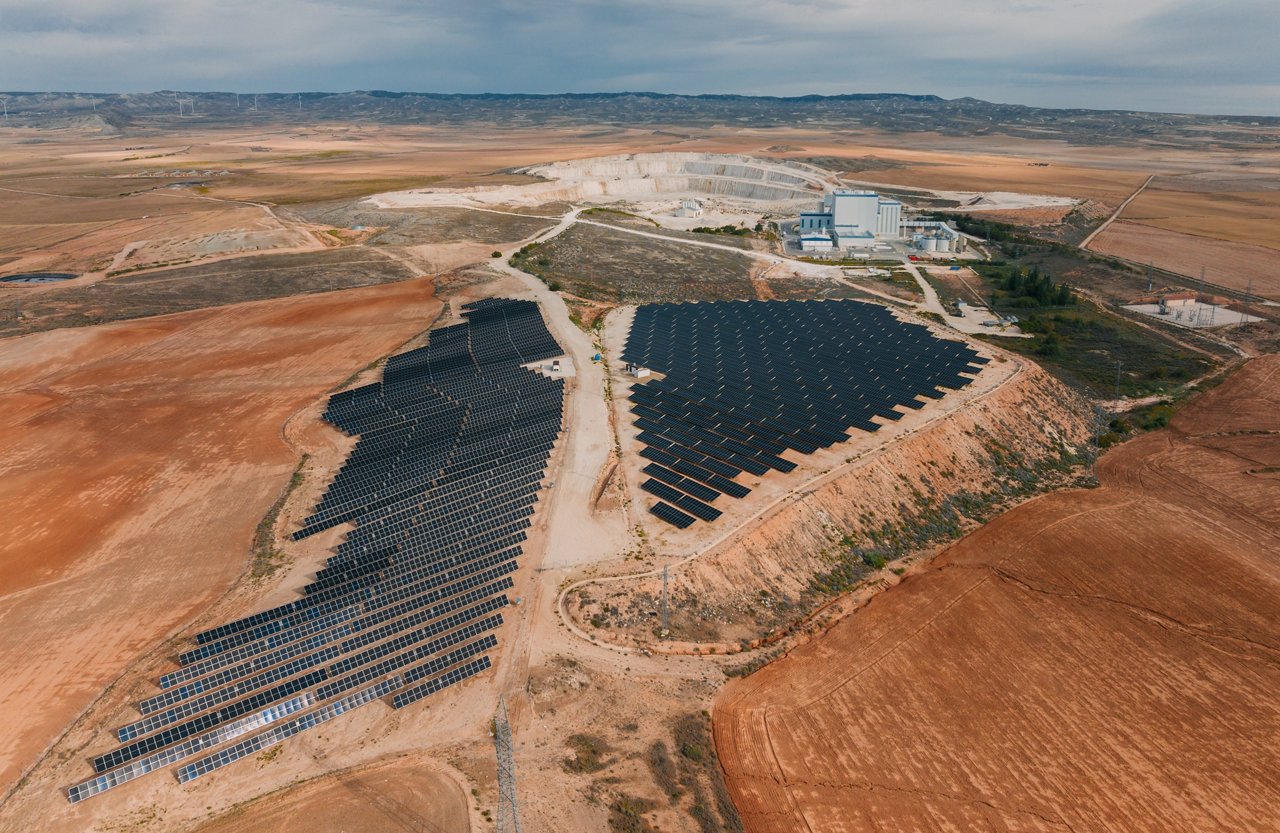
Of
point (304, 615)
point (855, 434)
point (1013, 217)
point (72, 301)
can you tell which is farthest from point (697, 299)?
point (1013, 217)

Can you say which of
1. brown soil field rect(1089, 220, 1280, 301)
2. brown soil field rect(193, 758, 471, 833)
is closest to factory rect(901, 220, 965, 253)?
brown soil field rect(1089, 220, 1280, 301)

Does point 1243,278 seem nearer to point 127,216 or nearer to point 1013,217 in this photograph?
point 1013,217

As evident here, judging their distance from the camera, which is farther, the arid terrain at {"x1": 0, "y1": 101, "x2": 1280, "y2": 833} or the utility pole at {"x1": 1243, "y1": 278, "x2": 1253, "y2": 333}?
the utility pole at {"x1": 1243, "y1": 278, "x2": 1253, "y2": 333}

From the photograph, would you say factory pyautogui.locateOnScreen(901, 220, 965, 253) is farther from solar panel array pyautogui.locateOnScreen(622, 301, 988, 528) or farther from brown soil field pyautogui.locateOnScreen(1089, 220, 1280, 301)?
solar panel array pyautogui.locateOnScreen(622, 301, 988, 528)

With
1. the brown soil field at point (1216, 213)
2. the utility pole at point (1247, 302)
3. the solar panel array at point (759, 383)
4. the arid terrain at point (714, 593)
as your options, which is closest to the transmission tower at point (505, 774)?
the arid terrain at point (714, 593)

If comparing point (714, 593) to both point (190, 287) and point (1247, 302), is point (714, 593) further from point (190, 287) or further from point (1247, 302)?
point (1247, 302)

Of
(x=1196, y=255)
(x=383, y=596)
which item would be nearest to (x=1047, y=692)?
(x=383, y=596)
